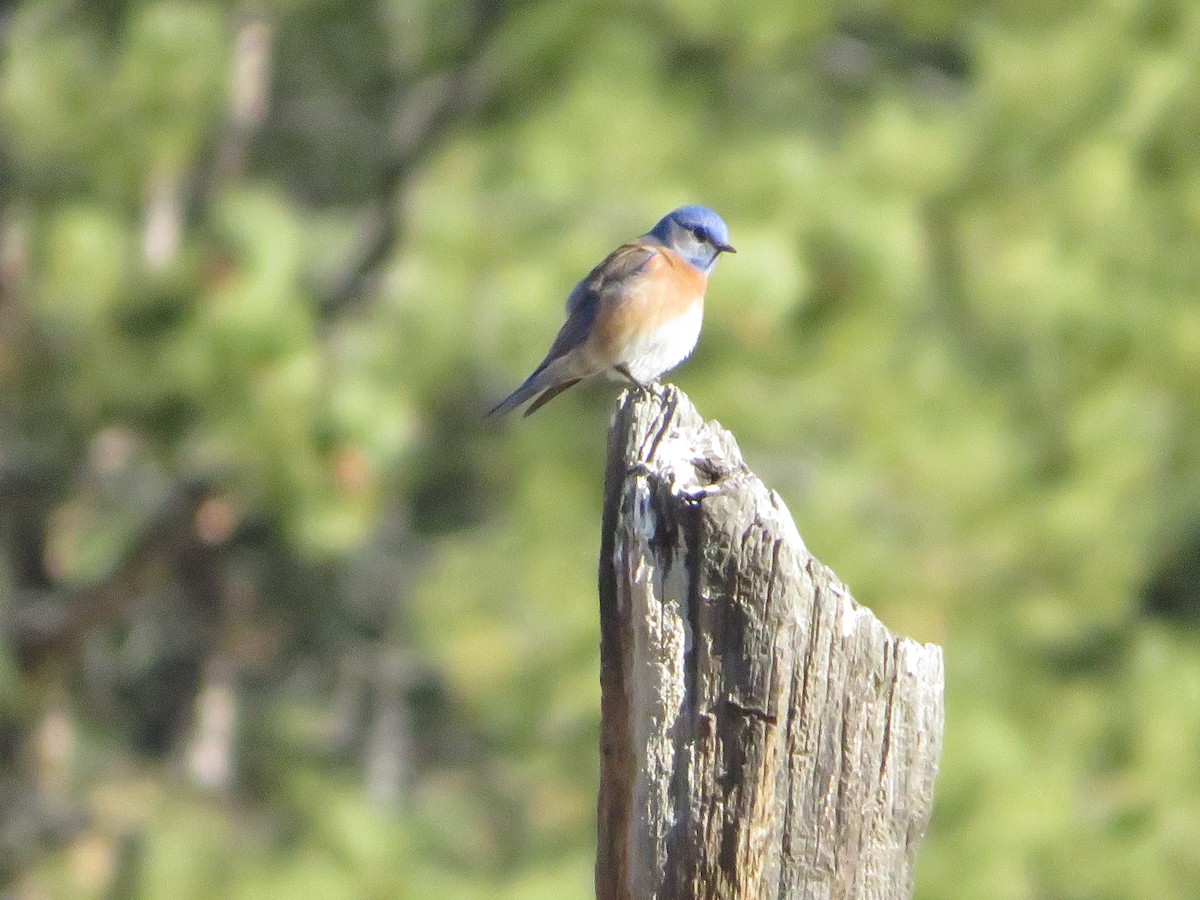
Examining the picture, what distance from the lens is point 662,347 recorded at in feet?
17.7

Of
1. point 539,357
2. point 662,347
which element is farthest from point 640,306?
point 539,357

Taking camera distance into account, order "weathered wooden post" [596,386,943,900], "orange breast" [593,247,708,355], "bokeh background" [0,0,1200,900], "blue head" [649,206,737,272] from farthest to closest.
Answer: "bokeh background" [0,0,1200,900] → "blue head" [649,206,737,272] → "orange breast" [593,247,708,355] → "weathered wooden post" [596,386,943,900]

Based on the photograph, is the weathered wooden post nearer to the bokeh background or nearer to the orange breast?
the orange breast

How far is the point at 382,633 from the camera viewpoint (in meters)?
11.3

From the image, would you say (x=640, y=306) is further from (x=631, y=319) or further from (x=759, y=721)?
(x=759, y=721)

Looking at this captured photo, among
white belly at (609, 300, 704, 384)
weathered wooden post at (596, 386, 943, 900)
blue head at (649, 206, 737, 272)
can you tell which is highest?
blue head at (649, 206, 737, 272)

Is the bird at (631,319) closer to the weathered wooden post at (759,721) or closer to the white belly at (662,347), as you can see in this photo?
the white belly at (662,347)

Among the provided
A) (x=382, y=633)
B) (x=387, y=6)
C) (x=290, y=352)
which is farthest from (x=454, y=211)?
(x=382, y=633)

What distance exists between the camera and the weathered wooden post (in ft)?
8.55

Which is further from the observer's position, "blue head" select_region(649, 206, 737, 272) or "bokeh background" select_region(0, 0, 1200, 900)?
"bokeh background" select_region(0, 0, 1200, 900)

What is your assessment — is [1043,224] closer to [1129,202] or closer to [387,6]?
[1129,202]

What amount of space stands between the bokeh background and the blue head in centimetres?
47

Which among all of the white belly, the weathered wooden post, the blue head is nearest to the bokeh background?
the blue head

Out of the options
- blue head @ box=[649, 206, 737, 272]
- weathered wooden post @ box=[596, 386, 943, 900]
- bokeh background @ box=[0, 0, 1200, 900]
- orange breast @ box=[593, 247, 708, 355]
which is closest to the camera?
weathered wooden post @ box=[596, 386, 943, 900]
